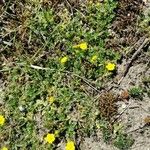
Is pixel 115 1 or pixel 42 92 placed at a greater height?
pixel 115 1

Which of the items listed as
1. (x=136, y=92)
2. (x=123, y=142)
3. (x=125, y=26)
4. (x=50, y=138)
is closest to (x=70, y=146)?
(x=50, y=138)

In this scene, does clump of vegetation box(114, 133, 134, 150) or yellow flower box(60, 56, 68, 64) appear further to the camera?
yellow flower box(60, 56, 68, 64)

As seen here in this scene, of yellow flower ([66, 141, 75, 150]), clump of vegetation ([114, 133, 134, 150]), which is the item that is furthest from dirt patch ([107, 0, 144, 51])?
yellow flower ([66, 141, 75, 150])

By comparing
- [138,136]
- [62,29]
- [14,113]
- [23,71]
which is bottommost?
[138,136]

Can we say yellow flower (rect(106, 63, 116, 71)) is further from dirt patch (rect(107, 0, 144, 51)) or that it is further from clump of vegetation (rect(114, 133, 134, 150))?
clump of vegetation (rect(114, 133, 134, 150))

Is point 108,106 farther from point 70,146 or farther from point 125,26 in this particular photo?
point 125,26

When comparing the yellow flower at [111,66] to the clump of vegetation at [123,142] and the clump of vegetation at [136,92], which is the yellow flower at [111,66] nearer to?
the clump of vegetation at [136,92]

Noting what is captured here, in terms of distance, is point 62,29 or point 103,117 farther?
point 62,29

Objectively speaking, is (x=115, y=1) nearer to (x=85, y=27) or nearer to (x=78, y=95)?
(x=85, y=27)

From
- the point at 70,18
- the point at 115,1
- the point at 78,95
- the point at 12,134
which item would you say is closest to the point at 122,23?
the point at 115,1
